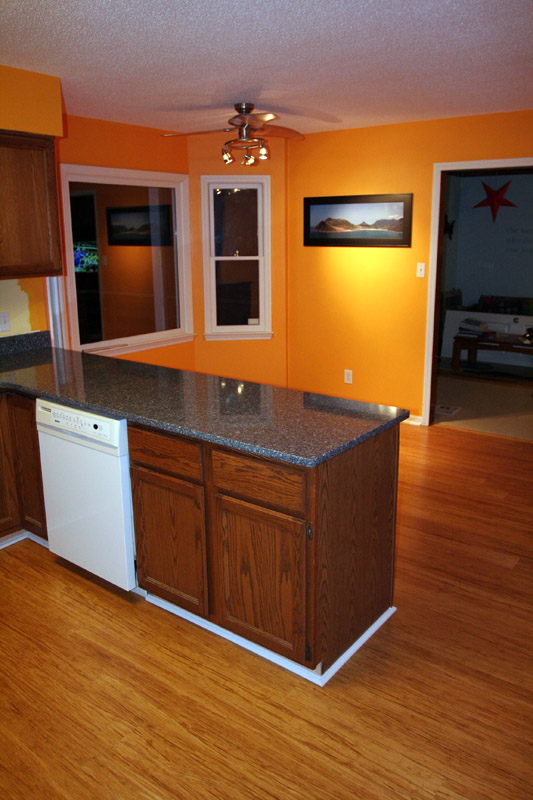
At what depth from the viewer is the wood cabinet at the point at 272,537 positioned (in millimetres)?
2174

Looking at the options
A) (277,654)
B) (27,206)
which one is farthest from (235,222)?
(277,654)

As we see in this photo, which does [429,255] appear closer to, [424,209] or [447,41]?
[424,209]

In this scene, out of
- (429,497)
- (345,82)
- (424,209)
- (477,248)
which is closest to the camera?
(345,82)

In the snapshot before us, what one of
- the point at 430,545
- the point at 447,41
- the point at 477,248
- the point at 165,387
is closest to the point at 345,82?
the point at 447,41

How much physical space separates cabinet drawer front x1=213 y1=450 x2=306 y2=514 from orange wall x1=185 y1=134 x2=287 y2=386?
3557 millimetres

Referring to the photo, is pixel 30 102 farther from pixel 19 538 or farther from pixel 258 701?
pixel 258 701

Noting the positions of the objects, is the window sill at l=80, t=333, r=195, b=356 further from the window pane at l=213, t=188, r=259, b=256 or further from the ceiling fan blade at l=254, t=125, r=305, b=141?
the ceiling fan blade at l=254, t=125, r=305, b=141

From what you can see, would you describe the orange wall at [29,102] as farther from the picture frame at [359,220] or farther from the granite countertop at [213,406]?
the picture frame at [359,220]

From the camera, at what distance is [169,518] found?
255cm

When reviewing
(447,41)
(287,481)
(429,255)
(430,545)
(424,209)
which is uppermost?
(447,41)

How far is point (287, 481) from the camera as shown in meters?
2.13

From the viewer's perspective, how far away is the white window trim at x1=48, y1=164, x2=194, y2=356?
177 inches

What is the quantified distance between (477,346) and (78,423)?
523 centimetres

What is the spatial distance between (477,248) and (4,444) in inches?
236
